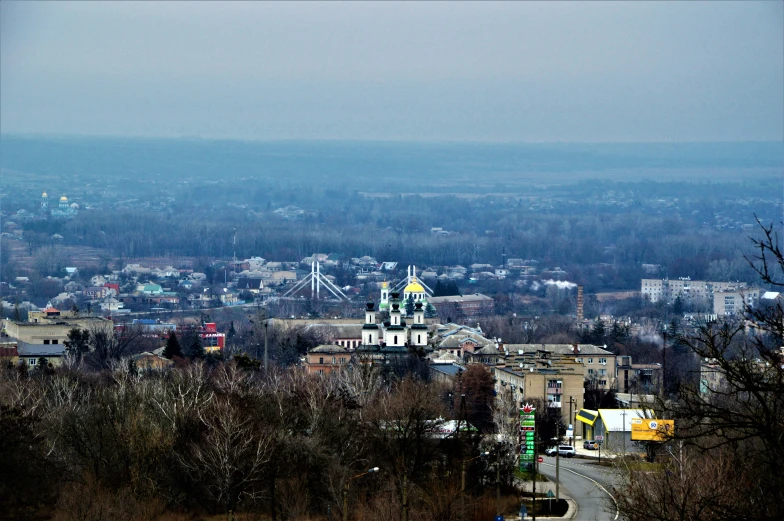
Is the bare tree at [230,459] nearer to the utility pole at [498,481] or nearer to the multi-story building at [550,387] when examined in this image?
the utility pole at [498,481]

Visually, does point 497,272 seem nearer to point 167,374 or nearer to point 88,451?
point 167,374

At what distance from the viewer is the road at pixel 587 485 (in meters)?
28.7

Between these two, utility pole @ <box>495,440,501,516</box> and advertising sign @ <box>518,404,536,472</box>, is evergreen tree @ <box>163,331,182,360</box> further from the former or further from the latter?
utility pole @ <box>495,440,501,516</box>

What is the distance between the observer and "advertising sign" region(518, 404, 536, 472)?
30.9 m

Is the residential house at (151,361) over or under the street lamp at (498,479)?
under

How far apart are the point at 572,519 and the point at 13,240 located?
15615 cm

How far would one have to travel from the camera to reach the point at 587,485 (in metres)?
33.1

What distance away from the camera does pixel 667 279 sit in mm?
150125

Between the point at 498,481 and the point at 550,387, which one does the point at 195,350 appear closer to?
the point at 550,387

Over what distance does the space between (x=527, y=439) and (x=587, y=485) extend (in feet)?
8.93

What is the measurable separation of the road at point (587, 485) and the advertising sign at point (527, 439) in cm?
78

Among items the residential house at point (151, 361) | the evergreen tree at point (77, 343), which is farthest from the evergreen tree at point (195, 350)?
the evergreen tree at point (77, 343)

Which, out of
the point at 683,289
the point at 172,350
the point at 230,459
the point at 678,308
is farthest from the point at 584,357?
the point at 683,289

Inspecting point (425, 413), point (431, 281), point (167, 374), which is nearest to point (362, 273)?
point (431, 281)
